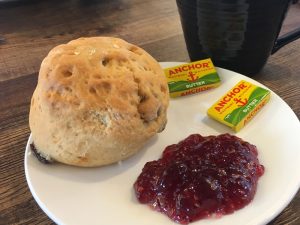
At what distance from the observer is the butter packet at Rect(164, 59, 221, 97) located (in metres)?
1.05

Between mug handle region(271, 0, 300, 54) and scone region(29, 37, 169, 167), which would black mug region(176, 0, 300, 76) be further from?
scone region(29, 37, 169, 167)

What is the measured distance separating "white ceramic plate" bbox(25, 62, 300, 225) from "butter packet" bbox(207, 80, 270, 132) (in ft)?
0.06

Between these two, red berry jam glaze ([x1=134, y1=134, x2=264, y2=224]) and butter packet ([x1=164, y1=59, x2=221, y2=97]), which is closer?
red berry jam glaze ([x1=134, y1=134, x2=264, y2=224])

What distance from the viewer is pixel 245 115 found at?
37.1 inches

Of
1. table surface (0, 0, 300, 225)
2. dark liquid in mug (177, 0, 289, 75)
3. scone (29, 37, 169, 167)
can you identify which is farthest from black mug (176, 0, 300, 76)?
scone (29, 37, 169, 167)

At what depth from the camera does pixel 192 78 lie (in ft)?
3.55

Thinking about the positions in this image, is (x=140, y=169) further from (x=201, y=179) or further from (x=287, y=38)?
(x=287, y=38)

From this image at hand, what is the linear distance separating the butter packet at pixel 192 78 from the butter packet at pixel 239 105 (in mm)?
65

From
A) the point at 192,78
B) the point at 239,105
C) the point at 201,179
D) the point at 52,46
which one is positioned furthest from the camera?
the point at 52,46

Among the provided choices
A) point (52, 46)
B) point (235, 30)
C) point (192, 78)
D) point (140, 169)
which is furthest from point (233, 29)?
point (52, 46)

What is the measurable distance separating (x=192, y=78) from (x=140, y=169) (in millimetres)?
353

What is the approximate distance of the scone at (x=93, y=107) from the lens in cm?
79

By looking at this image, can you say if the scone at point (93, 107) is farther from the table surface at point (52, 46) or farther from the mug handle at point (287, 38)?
the mug handle at point (287, 38)

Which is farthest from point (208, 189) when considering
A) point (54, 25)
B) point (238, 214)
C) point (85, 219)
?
point (54, 25)
